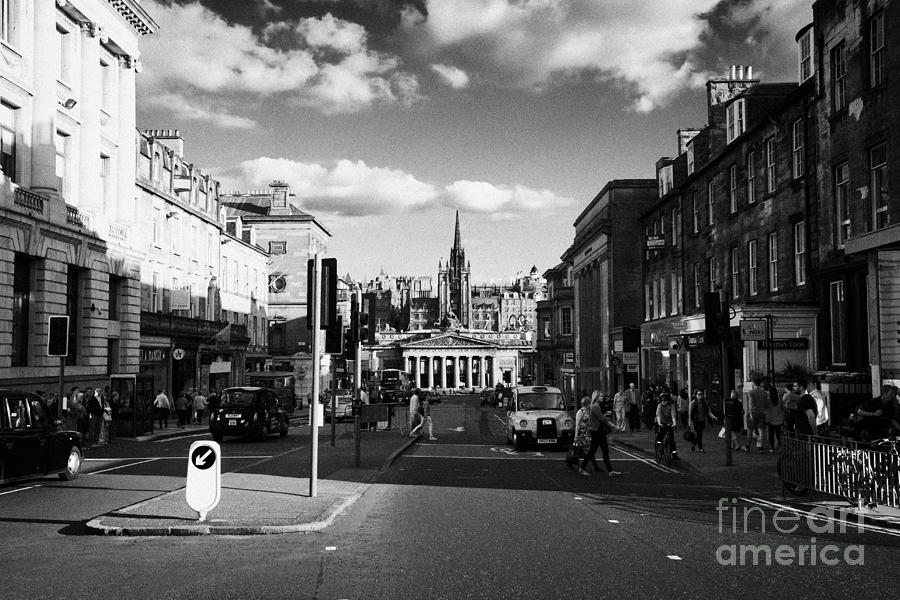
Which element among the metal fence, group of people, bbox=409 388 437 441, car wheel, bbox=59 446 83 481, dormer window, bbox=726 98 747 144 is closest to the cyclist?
the metal fence

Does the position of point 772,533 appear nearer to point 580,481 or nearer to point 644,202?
point 580,481

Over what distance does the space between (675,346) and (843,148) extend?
12558 millimetres

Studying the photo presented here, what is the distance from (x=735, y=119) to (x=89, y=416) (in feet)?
83.6

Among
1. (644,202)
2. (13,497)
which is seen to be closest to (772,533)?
(13,497)

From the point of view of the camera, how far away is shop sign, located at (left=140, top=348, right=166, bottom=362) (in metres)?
38.8

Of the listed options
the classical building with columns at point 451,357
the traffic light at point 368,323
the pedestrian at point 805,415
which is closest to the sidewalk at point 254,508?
the traffic light at point 368,323

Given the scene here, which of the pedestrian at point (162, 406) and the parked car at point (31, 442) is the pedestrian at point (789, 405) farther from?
the pedestrian at point (162, 406)

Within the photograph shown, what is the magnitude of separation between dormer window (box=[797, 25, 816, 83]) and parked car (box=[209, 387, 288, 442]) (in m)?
21.0

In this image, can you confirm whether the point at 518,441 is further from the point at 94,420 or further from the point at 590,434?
the point at 94,420

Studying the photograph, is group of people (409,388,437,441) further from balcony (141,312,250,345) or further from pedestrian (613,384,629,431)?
balcony (141,312,250,345)

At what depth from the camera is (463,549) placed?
31.1ft

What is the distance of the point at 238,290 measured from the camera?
5769 cm

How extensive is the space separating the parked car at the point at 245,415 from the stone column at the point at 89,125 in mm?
9313

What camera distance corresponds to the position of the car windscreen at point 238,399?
27.3 metres
